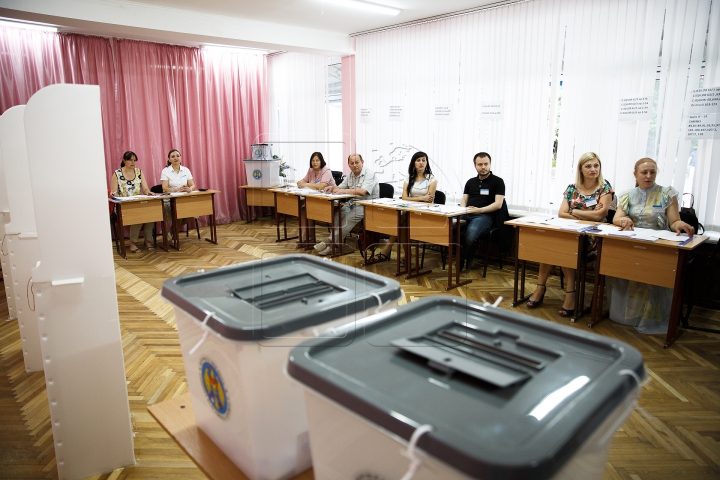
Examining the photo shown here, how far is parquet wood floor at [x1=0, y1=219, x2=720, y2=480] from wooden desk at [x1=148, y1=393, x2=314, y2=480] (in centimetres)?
55

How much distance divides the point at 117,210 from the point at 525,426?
550cm

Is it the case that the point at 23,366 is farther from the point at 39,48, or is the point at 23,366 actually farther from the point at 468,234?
the point at 39,48

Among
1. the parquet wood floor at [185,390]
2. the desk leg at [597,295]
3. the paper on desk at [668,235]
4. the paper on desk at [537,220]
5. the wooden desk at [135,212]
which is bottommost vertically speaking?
the parquet wood floor at [185,390]

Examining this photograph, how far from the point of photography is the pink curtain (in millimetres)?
5668

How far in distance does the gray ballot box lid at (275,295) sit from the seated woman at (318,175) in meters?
4.12

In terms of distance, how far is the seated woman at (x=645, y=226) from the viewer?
3344 millimetres

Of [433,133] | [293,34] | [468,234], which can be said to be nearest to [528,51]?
[433,133]

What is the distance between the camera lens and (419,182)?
486cm

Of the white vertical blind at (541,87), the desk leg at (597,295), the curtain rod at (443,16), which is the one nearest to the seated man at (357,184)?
the white vertical blind at (541,87)

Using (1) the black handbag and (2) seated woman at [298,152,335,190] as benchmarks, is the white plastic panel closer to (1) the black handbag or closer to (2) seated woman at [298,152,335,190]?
(2) seated woman at [298,152,335,190]

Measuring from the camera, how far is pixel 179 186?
20.5 feet

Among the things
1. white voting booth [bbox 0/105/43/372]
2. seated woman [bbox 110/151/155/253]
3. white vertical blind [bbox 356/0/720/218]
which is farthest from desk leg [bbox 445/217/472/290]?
seated woman [bbox 110/151/155/253]

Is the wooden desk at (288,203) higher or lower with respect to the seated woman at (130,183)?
lower

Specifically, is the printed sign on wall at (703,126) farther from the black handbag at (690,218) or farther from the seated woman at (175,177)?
the seated woman at (175,177)
